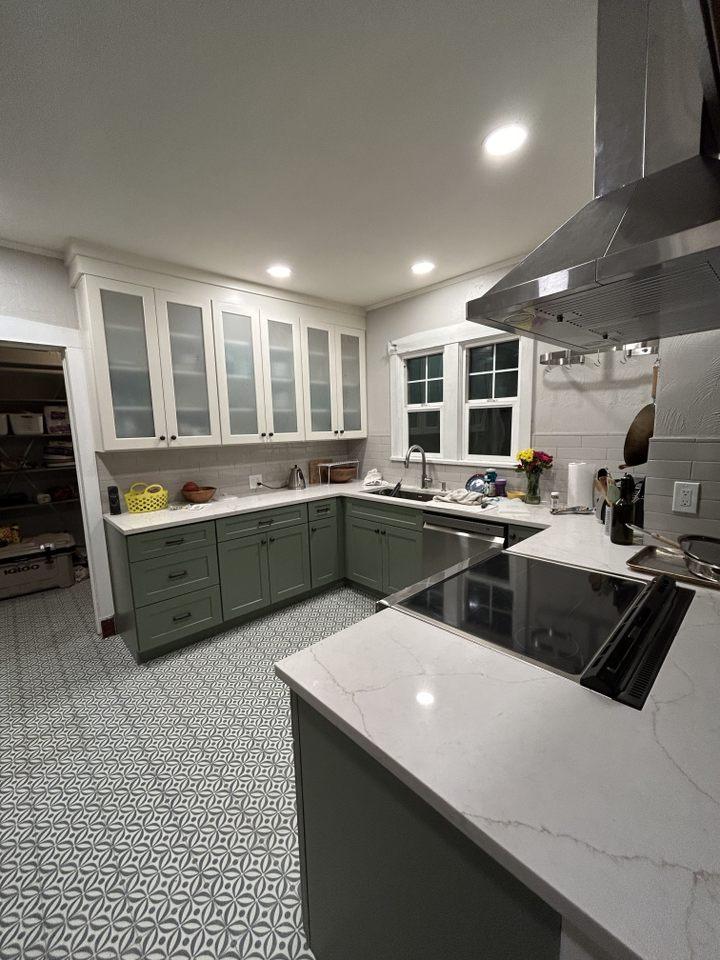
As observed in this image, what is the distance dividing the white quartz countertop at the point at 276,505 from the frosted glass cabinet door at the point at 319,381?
638mm

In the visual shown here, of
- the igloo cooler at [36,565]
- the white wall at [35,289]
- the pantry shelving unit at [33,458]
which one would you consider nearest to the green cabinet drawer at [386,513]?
the white wall at [35,289]

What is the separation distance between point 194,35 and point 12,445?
4.25 m

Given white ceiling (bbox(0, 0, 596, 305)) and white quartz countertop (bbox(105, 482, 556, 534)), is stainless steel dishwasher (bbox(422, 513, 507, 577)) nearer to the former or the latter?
white quartz countertop (bbox(105, 482, 556, 534))

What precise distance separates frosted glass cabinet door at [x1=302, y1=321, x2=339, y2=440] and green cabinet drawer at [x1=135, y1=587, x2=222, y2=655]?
161 cm

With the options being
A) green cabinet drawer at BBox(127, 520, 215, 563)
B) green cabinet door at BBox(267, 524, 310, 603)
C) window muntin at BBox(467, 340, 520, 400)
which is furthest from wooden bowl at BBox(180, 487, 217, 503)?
window muntin at BBox(467, 340, 520, 400)

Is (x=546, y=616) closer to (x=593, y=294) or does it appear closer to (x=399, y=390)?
(x=593, y=294)

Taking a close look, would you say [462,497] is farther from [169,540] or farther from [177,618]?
[177,618]

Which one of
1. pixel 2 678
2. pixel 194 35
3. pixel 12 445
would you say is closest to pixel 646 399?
pixel 194 35

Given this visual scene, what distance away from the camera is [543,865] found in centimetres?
51

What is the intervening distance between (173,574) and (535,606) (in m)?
2.21

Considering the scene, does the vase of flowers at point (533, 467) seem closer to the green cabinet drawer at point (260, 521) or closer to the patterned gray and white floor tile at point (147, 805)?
the green cabinet drawer at point (260, 521)

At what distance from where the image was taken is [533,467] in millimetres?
2738

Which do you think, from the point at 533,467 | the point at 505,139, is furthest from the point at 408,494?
the point at 505,139

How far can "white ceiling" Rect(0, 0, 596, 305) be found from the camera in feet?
3.79
